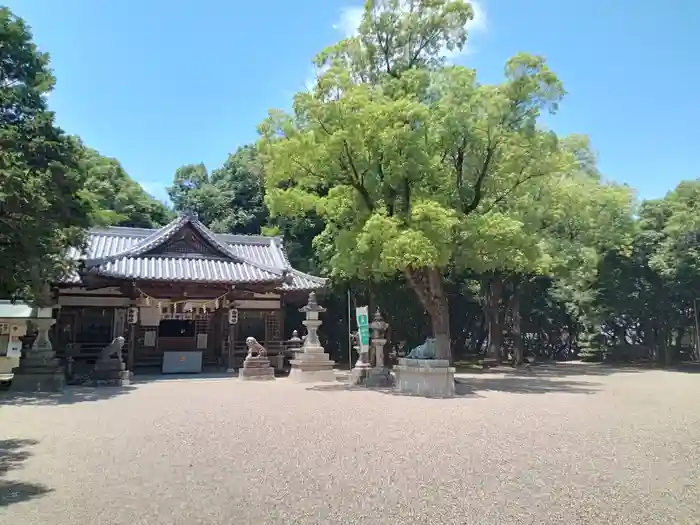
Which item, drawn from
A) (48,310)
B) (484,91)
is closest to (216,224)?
Answer: (48,310)

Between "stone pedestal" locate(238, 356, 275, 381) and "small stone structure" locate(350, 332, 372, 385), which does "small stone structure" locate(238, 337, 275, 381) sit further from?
"small stone structure" locate(350, 332, 372, 385)

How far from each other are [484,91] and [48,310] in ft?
48.7

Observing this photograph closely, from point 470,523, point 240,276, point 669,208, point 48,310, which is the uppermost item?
point 669,208

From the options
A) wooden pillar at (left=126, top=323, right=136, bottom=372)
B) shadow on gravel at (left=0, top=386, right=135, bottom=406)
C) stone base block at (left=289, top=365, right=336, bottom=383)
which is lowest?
shadow on gravel at (left=0, top=386, right=135, bottom=406)

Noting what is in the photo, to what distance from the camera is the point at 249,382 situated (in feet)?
57.2

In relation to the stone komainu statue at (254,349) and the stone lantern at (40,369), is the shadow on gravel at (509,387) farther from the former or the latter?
the stone lantern at (40,369)

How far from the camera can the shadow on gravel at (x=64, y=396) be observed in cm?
1219

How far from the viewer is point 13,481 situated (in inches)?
223

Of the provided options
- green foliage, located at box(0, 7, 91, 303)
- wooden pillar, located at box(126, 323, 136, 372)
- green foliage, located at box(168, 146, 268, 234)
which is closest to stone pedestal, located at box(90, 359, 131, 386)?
wooden pillar, located at box(126, 323, 136, 372)

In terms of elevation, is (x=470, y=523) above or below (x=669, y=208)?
below

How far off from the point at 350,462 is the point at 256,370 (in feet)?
40.9

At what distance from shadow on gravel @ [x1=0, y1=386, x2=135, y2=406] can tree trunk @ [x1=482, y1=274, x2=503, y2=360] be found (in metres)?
17.7

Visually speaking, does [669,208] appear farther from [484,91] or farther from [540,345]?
[484,91]

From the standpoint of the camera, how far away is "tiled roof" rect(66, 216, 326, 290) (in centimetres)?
1941
